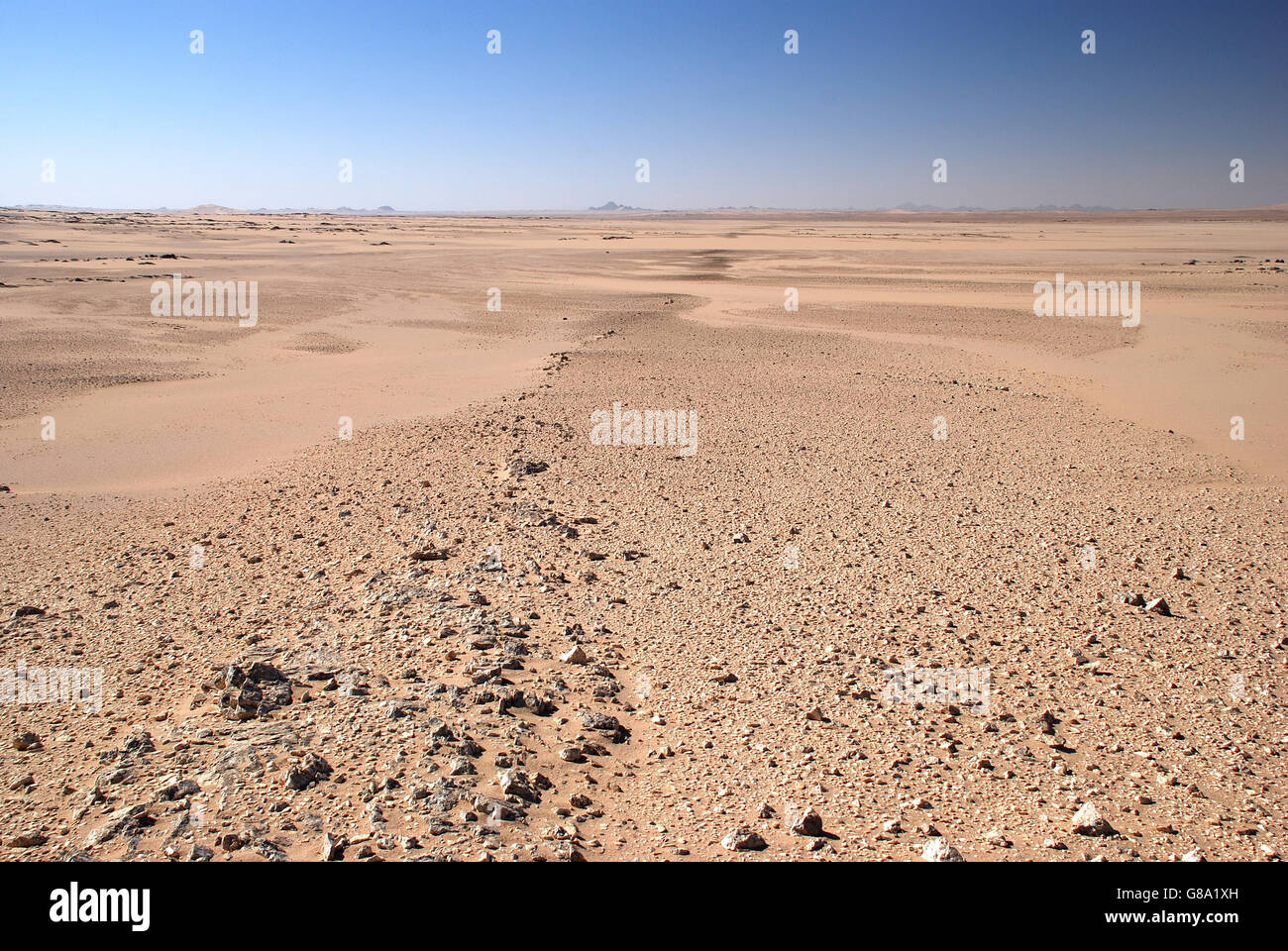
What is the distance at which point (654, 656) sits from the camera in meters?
5.57

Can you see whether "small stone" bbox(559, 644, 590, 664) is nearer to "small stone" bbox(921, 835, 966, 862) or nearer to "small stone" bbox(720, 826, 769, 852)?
"small stone" bbox(720, 826, 769, 852)

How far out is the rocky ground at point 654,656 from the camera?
12.4ft

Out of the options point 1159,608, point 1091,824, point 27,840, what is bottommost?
point 1091,824

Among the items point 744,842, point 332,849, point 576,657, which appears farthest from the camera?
point 576,657

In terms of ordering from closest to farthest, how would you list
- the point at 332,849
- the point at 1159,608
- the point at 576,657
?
the point at 332,849, the point at 576,657, the point at 1159,608

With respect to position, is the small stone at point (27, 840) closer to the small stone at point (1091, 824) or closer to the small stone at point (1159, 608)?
the small stone at point (1091, 824)

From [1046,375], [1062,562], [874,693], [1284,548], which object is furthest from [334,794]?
[1046,375]

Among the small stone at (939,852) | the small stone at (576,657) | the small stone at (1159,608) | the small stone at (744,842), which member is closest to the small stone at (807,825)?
the small stone at (744,842)

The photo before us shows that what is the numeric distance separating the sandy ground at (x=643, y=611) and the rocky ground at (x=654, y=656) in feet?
0.09

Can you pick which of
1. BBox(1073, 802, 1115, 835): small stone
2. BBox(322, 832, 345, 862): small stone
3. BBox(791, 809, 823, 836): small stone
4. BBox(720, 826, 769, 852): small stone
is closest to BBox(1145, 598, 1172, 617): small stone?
BBox(1073, 802, 1115, 835): small stone

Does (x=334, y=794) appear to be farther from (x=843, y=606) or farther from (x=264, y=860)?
(x=843, y=606)

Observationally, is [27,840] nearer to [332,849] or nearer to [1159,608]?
[332,849]

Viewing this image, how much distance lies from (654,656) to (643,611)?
0.67 m

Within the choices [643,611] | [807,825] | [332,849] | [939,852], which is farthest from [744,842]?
[643,611]
